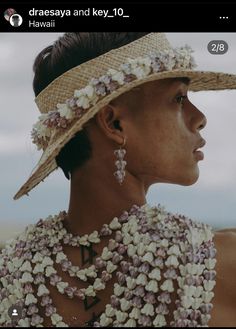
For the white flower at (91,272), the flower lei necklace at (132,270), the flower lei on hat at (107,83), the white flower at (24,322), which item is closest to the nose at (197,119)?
the flower lei on hat at (107,83)

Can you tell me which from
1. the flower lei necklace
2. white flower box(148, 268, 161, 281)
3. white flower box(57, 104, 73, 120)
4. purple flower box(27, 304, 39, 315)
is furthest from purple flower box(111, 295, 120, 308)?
white flower box(57, 104, 73, 120)

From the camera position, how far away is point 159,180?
6.19ft

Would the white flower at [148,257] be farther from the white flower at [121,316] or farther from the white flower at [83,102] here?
the white flower at [83,102]

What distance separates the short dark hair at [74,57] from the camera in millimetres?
1875

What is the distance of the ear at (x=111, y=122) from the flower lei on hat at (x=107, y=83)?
0.13 ft

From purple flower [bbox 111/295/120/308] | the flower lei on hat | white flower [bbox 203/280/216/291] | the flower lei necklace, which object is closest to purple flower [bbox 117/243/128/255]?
the flower lei necklace

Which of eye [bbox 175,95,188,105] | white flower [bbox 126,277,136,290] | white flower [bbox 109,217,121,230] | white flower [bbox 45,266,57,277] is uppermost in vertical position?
eye [bbox 175,95,188,105]

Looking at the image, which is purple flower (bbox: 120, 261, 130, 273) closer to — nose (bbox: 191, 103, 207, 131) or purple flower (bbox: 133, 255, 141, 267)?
purple flower (bbox: 133, 255, 141, 267)

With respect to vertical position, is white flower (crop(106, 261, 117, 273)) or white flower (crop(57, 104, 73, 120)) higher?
white flower (crop(57, 104, 73, 120))

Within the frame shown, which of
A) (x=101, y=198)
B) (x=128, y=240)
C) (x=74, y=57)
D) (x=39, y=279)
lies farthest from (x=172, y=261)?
(x=74, y=57)

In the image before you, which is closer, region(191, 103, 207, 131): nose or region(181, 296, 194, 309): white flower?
region(181, 296, 194, 309): white flower

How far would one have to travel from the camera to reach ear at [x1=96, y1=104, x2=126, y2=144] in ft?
6.05
